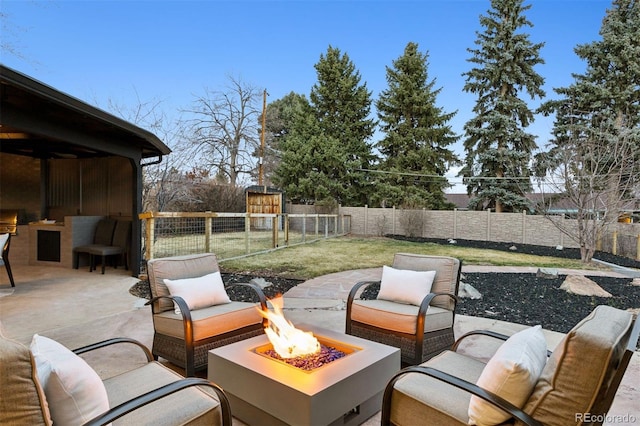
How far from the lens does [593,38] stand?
14.3m

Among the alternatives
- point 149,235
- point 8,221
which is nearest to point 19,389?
point 149,235

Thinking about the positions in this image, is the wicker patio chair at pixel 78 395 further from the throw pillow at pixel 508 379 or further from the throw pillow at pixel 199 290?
the throw pillow at pixel 508 379

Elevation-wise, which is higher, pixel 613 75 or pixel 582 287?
pixel 613 75

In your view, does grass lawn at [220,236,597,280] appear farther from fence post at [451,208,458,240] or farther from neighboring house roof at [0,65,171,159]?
fence post at [451,208,458,240]

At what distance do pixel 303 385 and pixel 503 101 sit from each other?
55.3 feet

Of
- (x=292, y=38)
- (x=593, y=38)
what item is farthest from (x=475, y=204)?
(x=292, y=38)

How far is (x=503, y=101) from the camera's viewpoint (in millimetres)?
15320

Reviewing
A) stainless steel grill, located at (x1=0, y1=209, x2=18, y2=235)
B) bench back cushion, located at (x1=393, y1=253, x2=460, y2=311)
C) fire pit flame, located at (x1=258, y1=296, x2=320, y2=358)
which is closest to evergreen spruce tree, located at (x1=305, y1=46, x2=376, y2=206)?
stainless steel grill, located at (x1=0, y1=209, x2=18, y2=235)

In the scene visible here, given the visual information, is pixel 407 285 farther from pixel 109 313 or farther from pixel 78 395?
pixel 109 313

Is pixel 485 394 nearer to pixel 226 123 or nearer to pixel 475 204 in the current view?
pixel 475 204

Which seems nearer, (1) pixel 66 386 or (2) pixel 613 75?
(1) pixel 66 386

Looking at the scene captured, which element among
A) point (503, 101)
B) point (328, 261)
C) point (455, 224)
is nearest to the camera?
point (328, 261)

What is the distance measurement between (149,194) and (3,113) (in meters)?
4.67

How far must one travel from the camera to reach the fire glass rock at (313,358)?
2037 millimetres
